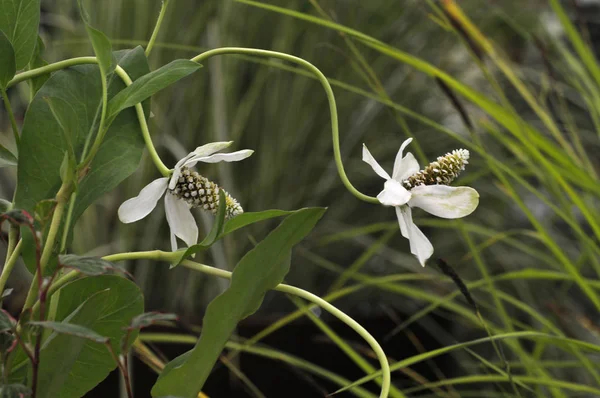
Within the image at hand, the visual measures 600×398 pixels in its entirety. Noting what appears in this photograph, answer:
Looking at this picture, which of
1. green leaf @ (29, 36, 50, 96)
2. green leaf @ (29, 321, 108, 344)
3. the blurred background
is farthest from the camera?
the blurred background

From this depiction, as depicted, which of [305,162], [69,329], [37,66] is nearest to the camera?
[69,329]

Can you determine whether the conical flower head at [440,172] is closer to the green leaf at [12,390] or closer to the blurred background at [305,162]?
the green leaf at [12,390]

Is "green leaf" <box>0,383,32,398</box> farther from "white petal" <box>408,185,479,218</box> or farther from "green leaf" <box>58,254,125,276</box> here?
"white petal" <box>408,185,479,218</box>

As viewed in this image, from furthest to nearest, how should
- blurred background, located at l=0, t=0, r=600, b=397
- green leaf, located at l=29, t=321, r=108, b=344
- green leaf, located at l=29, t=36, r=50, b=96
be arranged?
blurred background, located at l=0, t=0, r=600, b=397 < green leaf, located at l=29, t=36, r=50, b=96 < green leaf, located at l=29, t=321, r=108, b=344

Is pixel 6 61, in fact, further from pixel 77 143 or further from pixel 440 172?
pixel 440 172

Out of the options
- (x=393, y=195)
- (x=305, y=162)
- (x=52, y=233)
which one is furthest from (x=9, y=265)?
(x=305, y=162)

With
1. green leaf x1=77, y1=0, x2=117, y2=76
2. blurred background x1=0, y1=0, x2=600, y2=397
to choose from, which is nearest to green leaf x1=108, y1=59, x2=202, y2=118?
green leaf x1=77, y1=0, x2=117, y2=76
